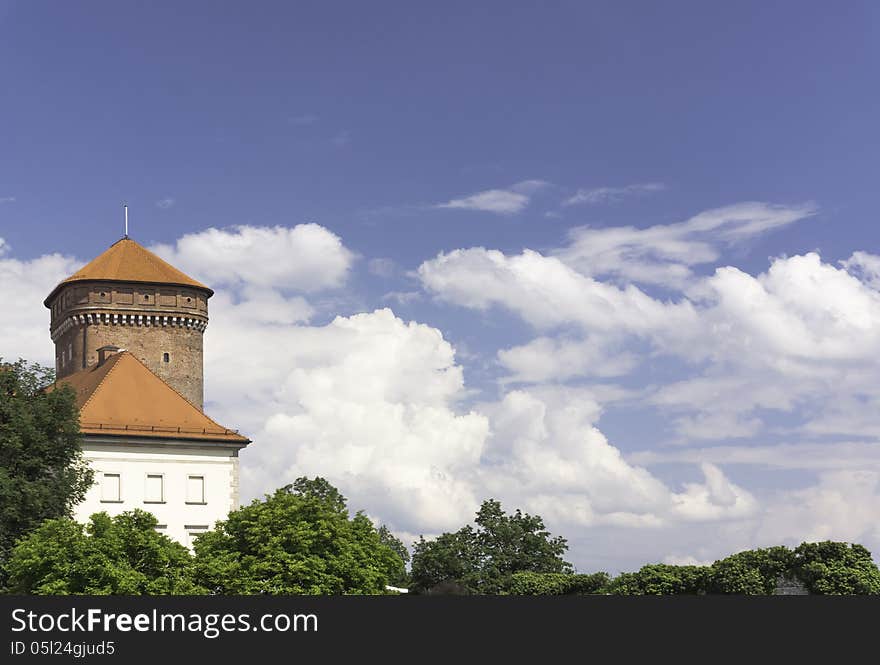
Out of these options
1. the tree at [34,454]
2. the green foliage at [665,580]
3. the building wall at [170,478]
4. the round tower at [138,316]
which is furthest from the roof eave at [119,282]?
the green foliage at [665,580]

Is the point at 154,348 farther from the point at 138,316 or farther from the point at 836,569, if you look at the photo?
the point at 836,569

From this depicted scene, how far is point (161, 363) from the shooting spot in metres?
92.7

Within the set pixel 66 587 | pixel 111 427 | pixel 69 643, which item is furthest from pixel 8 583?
pixel 69 643

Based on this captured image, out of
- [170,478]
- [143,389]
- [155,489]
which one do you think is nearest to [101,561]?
[155,489]

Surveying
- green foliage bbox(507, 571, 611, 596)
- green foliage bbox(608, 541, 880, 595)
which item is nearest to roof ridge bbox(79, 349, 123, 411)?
green foliage bbox(507, 571, 611, 596)

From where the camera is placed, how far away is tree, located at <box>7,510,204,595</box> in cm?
5166

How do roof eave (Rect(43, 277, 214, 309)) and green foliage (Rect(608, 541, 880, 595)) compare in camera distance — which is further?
roof eave (Rect(43, 277, 214, 309))

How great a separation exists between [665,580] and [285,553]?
17.8 meters

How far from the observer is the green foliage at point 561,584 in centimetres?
5616

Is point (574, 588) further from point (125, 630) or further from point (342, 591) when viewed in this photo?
point (125, 630)

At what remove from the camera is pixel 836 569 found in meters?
45.8

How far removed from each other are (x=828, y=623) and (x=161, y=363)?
70.1m

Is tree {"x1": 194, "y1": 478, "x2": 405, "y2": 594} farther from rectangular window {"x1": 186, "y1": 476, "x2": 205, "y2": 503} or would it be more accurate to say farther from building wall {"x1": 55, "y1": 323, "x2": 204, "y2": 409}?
building wall {"x1": 55, "y1": 323, "x2": 204, "y2": 409}

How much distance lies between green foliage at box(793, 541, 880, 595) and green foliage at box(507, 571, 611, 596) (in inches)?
412
